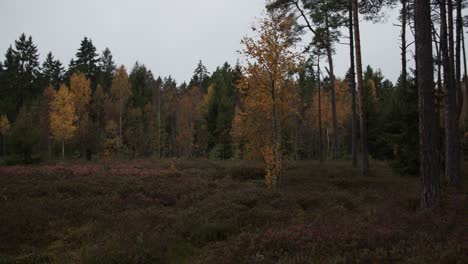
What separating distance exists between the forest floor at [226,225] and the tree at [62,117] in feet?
84.9

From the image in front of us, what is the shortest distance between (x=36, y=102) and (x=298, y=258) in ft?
173

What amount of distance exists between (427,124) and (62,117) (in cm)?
4038

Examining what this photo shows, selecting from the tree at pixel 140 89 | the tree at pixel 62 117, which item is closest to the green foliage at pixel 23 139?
the tree at pixel 62 117

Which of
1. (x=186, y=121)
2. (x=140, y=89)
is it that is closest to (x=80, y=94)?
(x=140, y=89)

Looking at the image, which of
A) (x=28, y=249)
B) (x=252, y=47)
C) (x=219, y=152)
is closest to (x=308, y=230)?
(x=28, y=249)

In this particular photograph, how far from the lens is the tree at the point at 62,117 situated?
38.2 meters

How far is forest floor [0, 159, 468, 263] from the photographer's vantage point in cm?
603

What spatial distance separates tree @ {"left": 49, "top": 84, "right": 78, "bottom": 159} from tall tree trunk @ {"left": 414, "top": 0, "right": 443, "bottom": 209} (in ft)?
129

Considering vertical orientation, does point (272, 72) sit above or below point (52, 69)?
below

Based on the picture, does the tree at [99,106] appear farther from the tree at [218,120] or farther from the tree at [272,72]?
the tree at [272,72]

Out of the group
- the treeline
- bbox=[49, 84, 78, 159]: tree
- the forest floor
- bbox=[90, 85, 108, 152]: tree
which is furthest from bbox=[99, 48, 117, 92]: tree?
the forest floor

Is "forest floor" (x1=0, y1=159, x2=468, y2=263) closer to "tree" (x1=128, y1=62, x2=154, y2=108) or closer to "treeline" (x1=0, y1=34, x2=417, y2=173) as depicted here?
"treeline" (x1=0, y1=34, x2=417, y2=173)

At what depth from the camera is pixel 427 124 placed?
26.4 feet

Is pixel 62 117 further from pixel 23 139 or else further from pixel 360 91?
pixel 360 91
